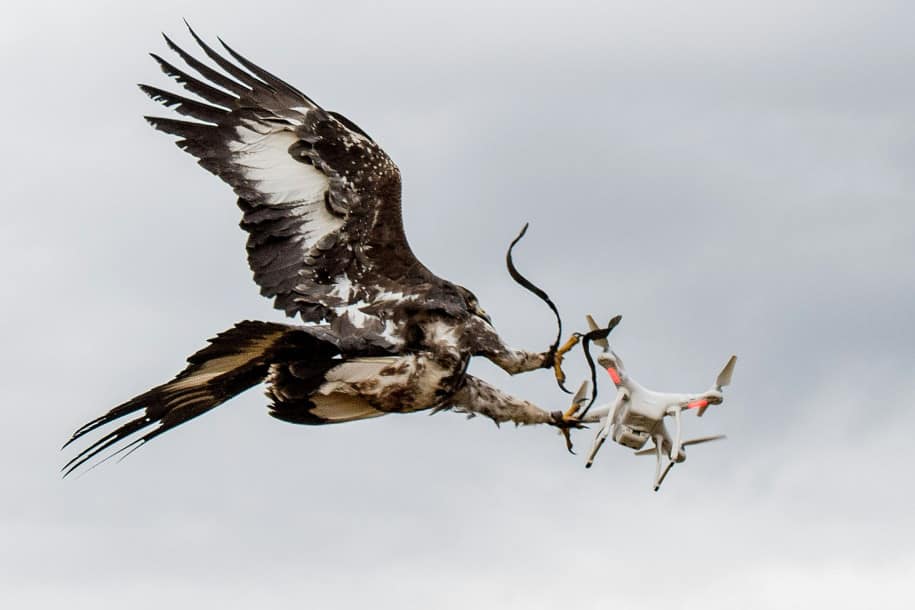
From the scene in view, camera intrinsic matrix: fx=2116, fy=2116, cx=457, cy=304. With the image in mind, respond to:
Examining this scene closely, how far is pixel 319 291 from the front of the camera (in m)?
21.0

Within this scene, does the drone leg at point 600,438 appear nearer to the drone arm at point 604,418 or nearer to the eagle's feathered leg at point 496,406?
the drone arm at point 604,418

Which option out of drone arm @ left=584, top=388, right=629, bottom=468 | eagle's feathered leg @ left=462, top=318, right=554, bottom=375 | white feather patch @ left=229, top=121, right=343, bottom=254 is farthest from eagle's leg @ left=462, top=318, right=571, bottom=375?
white feather patch @ left=229, top=121, right=343, bottom=254

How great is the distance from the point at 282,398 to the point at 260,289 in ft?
4.06

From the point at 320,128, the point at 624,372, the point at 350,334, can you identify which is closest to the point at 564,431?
the point at 624,372

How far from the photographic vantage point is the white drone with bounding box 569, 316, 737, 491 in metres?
20.5

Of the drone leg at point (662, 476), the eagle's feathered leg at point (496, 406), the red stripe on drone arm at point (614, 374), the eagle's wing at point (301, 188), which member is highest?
the eagle's wing at point (301, 188)

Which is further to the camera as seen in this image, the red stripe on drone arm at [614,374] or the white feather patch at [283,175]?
the white feather patch at [283,175]

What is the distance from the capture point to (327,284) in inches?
829

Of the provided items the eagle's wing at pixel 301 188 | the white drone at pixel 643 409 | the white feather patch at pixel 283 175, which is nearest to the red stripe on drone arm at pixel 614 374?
the white drone at pixel 643 409

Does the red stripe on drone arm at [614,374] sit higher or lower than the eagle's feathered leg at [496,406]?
higher

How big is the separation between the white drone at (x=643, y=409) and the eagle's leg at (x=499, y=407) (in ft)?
0.65

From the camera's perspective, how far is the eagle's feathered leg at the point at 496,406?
67.7 feet

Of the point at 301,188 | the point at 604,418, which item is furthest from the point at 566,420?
the point at 301,188

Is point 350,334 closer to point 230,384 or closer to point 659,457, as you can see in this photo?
point 230,384
